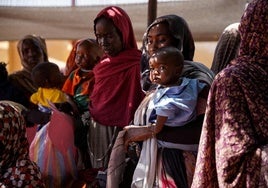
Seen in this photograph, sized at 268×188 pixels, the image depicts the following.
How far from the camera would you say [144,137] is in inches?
129

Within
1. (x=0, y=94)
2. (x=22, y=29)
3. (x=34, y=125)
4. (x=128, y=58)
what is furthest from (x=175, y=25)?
(x=22, y=29)

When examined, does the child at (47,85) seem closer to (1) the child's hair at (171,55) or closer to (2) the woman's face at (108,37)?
(2) the woman's face at (108,37)

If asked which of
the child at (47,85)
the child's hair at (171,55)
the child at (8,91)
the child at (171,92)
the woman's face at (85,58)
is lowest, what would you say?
the child at (8,91)

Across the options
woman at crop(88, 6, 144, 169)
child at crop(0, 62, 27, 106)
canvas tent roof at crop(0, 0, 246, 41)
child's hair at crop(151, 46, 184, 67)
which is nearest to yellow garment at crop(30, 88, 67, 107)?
woman at crop(88, 6, 144, 169)

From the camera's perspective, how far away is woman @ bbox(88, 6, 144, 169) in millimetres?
3953

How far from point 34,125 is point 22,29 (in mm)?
1867

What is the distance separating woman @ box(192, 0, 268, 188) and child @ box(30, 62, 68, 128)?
1.69 meters

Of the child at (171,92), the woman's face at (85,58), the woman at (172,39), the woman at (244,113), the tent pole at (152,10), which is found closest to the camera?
the woman at (244,113)

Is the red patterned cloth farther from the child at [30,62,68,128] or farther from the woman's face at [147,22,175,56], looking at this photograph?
the woman's face at [147,22,175,56]

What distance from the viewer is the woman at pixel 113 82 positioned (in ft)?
13.0

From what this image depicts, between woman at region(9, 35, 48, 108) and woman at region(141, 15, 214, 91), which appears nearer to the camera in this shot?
woman at region(141, 15, 214, 91)

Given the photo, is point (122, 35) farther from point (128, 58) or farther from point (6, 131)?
point (6, 131)

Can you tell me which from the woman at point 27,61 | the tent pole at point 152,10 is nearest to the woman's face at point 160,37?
the tent pole at point 152,10

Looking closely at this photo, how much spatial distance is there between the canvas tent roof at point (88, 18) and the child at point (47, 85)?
4.92 ft
